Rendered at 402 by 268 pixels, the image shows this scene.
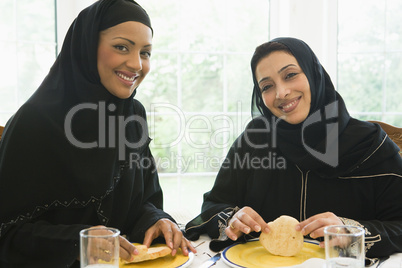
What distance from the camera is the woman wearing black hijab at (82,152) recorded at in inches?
51.2

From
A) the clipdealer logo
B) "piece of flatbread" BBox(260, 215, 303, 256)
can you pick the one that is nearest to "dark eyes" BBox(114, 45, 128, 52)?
the clipdealer logo

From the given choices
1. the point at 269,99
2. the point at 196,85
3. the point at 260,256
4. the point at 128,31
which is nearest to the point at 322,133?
the point at 269,99

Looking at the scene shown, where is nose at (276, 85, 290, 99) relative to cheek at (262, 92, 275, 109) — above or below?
above

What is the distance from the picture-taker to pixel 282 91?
1613 mm

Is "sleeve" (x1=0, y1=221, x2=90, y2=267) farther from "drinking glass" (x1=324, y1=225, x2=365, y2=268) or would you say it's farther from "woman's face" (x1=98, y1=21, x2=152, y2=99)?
"drinking glass" (x1=324, y1=225, x2=365, y2=268)

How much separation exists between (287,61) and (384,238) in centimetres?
74

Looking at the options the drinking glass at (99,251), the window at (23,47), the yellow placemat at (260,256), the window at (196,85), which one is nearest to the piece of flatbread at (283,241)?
the yellow placemat at (260,256)

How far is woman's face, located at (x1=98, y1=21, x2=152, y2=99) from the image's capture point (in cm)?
149

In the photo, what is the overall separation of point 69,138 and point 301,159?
86 cm

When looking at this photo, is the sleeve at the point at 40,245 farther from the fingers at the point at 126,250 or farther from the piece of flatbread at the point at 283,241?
the piece of flatbread at the point at 283,241

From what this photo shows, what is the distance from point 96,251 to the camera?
2.89ft

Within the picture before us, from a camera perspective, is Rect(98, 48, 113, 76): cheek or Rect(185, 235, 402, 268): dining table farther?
Rect(98, 48, 113, 76): cheek

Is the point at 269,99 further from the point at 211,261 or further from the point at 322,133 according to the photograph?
the point at 211,261

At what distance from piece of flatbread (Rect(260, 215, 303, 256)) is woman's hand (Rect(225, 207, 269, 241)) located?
28 millimetres
